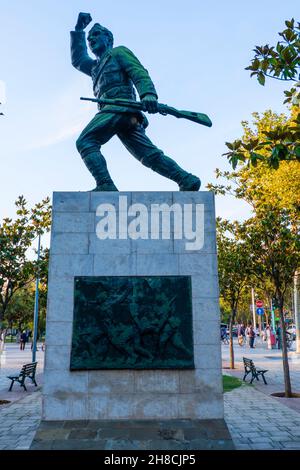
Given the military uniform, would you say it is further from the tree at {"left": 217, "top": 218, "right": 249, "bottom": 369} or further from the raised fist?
the tree at {"left": 217, "top": 218, "right": 249, "bottom": 369}

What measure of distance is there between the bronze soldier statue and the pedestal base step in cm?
348

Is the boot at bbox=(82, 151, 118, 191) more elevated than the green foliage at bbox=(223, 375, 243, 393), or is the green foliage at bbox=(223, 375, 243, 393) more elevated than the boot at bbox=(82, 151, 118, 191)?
the boot at bbox=(82, 151, 118, 191)

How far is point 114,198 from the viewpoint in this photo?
6.32 metres

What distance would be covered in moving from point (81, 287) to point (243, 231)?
9690 millimetres

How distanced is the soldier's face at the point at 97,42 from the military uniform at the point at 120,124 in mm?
166

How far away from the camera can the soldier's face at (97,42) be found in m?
7.19

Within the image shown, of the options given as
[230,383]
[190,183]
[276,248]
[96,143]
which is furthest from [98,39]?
[230,383]

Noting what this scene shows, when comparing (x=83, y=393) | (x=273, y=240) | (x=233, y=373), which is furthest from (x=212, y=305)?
(x=233, y=373)

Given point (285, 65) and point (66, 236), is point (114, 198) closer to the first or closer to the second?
point (66, 236)

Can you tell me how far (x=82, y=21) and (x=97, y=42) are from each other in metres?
0.52

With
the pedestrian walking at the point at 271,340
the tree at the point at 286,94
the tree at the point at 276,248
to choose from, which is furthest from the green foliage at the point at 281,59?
the pedestrian walking at the point at 271,340

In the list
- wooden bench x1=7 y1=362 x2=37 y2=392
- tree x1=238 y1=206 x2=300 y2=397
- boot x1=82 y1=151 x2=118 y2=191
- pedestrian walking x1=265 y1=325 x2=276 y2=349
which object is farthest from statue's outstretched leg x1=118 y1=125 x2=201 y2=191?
pedestrian walking x1=265 y1=325 x2=276 y2=349

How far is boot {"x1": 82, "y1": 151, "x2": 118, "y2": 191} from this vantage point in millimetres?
6645

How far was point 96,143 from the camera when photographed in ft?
22.4
